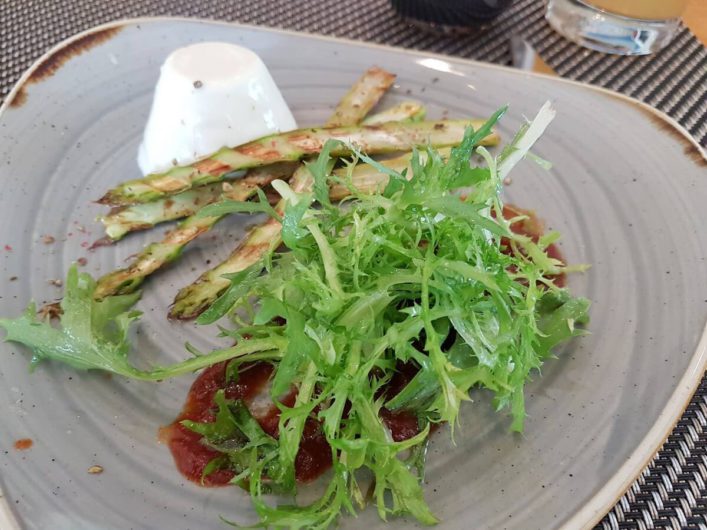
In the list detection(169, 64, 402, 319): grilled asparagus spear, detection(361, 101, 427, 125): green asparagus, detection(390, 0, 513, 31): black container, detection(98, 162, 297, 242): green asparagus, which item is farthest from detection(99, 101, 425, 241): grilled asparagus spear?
detection(390, 0, 513, 31): black container

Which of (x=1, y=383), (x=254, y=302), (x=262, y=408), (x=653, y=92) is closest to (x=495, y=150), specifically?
(x=653, y=92)

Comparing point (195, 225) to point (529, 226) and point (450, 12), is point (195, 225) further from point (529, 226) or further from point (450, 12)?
point (450, 12)

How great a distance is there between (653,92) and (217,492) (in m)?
2.52

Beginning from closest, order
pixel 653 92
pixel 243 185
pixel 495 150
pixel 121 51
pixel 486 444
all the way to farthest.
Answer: pixel 486 444 → pixel 243 185 → pixel 495 150 → pixel 121 51 → pixel 653 92

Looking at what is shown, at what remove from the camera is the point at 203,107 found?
7.48ft

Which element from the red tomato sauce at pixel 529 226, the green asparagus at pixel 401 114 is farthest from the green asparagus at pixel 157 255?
the red tomato sauce at pixel 529 226

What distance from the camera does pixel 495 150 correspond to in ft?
7.92

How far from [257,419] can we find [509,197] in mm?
1242

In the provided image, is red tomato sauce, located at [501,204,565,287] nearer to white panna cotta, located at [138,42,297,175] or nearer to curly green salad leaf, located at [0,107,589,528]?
curly green salad leaf, located at [0,107,589,528]

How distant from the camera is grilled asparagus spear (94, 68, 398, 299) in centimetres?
196

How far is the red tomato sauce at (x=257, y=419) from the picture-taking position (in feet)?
4.99

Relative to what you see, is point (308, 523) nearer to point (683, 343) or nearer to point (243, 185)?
point (683, 343)

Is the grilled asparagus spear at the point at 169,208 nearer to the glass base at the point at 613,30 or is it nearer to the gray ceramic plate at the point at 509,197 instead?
the gray ceramic plate at the point at 509,197

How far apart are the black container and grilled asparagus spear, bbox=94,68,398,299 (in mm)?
680
